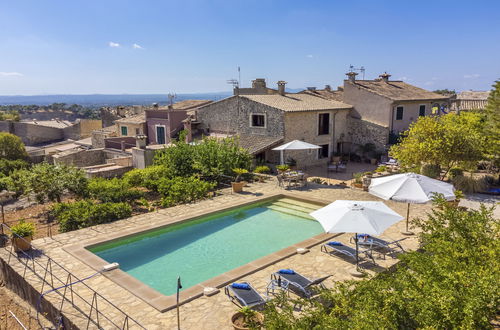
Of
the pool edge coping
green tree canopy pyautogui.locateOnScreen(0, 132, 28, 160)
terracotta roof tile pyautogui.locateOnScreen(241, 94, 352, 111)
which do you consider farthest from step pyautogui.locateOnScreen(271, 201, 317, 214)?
green tree canopy pyautogui.locateOnScreen(0, 132, 28, 160)

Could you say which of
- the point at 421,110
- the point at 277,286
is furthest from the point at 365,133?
the point at 277,286

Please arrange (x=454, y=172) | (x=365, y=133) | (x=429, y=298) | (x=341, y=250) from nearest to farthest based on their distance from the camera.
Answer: (x=429, y=298) < (x=341, y=250) < (x=454, y=172) < (x=365, y=133)

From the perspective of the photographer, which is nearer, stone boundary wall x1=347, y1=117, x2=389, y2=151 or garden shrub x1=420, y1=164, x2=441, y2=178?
garden shrub x1=420, y1=164, x2=441, y2=178

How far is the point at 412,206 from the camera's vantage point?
56.0 ft

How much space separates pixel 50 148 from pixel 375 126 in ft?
125

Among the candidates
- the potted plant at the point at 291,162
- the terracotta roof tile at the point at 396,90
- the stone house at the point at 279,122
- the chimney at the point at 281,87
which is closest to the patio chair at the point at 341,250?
the stone house at the point at 279,122

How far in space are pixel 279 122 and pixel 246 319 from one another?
21.0 meters

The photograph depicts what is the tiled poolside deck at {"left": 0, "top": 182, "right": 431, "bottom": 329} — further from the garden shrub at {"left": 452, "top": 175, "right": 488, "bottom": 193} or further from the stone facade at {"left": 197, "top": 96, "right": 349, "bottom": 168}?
the stone facade at {"left": 197, "top": 96, "right": 349, "bottom": 168}

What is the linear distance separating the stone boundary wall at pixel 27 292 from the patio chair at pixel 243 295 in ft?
12.1

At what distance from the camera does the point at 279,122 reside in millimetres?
27750

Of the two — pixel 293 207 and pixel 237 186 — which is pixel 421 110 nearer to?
pixel 293 207

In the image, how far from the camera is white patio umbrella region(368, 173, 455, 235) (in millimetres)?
12067

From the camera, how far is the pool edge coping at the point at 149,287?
9383mm

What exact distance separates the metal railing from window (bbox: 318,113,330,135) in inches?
911
